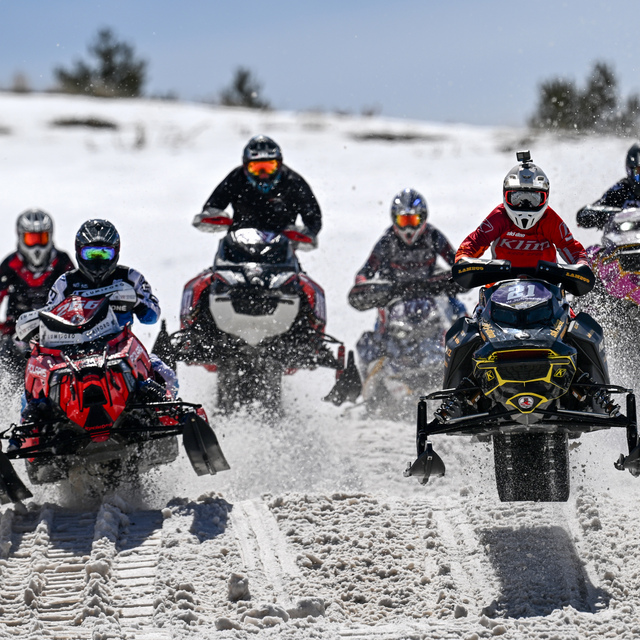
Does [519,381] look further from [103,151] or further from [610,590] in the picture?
[103,151]

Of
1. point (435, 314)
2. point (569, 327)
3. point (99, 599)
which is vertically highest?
point (435, 314)

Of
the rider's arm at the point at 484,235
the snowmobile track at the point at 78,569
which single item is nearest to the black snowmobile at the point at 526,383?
the rider's arm at the point at 484,235

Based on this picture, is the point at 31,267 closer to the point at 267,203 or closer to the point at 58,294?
the point at 267,203

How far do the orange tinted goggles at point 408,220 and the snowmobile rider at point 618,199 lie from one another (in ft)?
6.29

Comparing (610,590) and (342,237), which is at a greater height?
(342,237)

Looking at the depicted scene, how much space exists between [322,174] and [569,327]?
57.3 ft

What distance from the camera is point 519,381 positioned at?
5867mm

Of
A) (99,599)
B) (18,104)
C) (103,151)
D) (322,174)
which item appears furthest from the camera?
(18,104)

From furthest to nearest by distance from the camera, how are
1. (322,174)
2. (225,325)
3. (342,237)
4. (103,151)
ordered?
(103,151)
(322,174)
(342,237)
(225,325)

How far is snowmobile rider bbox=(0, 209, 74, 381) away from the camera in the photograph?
10117 mm

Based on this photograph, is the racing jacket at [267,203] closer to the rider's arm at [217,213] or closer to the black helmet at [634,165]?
the rider's arm at [217,213]

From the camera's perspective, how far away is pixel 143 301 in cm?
780

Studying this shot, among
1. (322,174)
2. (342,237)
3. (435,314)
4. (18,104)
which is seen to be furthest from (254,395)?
(18,104)

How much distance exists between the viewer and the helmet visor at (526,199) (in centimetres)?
686
